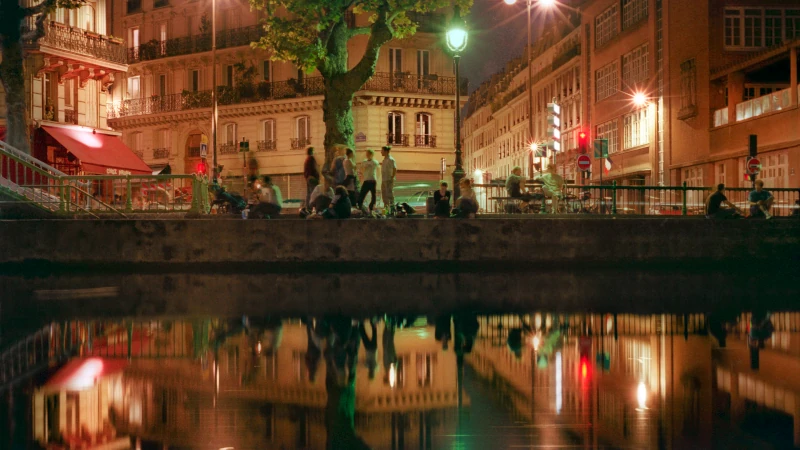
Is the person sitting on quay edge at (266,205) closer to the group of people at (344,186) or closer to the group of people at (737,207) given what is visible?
the group of people at (344,186)

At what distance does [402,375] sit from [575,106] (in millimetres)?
66272

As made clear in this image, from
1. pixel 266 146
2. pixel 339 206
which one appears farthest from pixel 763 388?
pixel 266 146

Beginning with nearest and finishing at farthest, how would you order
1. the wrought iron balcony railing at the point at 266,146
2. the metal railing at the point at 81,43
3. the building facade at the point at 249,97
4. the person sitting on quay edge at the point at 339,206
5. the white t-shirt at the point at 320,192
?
1. the person sitting on quay edge at the point at 339,206
2. the white t-shirt at the point at 320,192
3. the metal railing at the point at 81,43
4. the building facade at the point at 249,97
5. the wrought iron balcony railing at the point at 266,146

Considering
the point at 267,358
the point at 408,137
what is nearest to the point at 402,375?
the point at 267,358

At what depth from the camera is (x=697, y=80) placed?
4538 centimetres

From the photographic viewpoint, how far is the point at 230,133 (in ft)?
197

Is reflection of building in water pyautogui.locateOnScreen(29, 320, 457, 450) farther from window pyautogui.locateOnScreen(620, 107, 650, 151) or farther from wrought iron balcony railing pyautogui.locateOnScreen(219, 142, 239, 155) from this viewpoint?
wrought iron balcony railing pyautogui.locateOnScreen(219, 142, 239, 155)

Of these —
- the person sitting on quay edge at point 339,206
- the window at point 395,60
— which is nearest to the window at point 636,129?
the window at point 395,60

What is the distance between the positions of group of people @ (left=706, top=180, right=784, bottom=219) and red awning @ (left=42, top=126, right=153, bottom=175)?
2675 cm

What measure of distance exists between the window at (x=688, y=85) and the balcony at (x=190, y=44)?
26899 millimetres

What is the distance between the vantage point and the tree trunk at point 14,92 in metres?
26.0

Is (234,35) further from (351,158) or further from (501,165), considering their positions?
(501,165)

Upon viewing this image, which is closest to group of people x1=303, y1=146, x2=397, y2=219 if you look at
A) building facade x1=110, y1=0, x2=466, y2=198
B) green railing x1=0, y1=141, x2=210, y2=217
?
green railing x1=0, y1=141, x2=210, y2=217

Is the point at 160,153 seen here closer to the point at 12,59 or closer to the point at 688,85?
the point at 688,85
